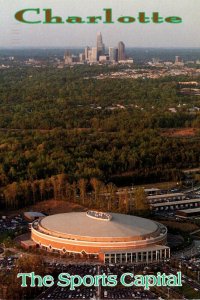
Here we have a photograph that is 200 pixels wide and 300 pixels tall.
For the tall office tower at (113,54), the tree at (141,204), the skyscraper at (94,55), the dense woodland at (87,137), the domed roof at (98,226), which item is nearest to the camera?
the domed roof at (98,226)

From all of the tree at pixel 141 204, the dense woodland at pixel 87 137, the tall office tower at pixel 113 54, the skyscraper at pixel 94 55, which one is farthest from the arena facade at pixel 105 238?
the tall office tower at pixel 113 54

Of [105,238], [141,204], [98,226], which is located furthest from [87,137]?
[105,238]

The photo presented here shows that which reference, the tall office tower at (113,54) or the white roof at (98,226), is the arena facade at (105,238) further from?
the tall office tower at (113,54)

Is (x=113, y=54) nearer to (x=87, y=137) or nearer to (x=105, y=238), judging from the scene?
(x=87, y=137)

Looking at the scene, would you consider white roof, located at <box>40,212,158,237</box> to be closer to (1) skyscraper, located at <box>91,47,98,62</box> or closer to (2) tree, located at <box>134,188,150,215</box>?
(2) tree, located at <box>134,188,150,215</box>

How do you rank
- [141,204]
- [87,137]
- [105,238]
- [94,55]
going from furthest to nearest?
[94,55]
[87,137]
[141,204]
[105,238]
